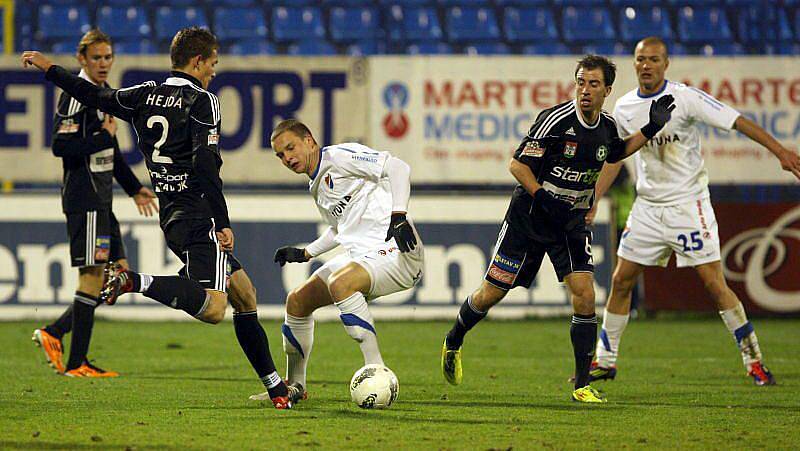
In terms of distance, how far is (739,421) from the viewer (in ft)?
18.3

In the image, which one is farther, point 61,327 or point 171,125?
point 61,327

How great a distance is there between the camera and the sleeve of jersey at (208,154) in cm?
561

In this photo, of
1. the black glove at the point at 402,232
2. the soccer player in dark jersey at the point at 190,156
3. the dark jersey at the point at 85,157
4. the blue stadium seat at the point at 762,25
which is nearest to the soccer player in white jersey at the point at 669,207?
the black glove at the point at 402,232

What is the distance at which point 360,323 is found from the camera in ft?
19.5

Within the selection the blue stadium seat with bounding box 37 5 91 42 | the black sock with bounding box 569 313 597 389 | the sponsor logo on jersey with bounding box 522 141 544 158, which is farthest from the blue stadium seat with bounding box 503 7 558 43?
the black sock with bounding box 569 313 597 389

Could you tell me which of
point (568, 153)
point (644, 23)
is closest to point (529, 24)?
point (644, 23)

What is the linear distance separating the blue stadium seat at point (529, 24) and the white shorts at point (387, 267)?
9694 mm

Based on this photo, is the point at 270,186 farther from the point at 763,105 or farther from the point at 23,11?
the point at 763,105

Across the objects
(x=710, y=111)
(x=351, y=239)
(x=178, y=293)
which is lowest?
(x=178, y=293)

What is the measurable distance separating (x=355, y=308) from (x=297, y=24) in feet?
32.9

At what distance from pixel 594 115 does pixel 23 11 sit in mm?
10460

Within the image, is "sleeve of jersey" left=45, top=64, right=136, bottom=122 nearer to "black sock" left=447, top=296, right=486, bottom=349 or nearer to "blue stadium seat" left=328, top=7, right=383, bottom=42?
"black sock" left=447, top=296, right=486, bottom=349

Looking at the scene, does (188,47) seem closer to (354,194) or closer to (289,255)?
(354,194)

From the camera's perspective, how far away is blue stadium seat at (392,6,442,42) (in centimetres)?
1534
